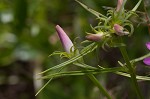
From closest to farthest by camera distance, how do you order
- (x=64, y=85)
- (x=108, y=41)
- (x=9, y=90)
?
(x=108, y=41) → (x=64, y=85) → (x=9, y=90)

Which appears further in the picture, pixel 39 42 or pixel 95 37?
pixel 39 42

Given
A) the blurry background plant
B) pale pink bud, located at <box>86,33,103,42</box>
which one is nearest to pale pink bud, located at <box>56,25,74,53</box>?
pale pink bud, located at <box>86,33,103,42</box>

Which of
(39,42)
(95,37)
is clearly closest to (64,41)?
(95,37)

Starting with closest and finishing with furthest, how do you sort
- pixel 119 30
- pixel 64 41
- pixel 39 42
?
pixel 119 30, pixel 64 41, pixel 39 42

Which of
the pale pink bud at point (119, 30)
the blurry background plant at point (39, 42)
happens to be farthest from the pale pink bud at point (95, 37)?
the blurry background plant at point (39, 42)

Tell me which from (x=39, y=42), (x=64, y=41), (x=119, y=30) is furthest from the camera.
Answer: (x=39, y=42)

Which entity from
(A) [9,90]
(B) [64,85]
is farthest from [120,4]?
(A) [9,90]

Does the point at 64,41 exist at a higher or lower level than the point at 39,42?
higher

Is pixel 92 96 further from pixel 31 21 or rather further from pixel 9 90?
pixel 9 90

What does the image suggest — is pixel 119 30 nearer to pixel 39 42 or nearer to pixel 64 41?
pixel 64 41
